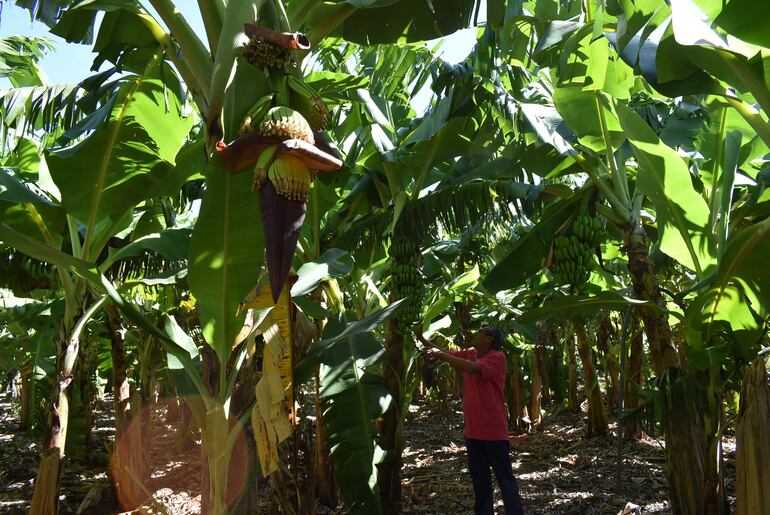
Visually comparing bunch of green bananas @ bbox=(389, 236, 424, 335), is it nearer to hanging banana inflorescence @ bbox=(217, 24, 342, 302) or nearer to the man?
the man

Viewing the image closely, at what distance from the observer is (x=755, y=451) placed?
167 cm

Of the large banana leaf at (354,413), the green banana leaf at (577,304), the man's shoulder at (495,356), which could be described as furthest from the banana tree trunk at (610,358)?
the large banana leaf at (354,413)

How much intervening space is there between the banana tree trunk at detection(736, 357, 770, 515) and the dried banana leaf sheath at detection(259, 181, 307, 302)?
141cm

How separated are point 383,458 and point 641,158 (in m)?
2.50

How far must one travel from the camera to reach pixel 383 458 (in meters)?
4.00

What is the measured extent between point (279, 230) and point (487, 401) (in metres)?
2.88

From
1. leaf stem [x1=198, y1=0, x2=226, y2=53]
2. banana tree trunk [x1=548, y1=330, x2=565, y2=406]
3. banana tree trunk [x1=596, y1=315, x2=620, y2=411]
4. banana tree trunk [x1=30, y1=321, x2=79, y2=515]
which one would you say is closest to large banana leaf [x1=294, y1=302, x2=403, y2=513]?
banana tree trunk [x1=30, y1=321, x2=79, y2=515]

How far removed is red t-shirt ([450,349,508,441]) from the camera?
387cm

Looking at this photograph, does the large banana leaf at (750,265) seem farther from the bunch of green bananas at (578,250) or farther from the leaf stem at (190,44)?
the leaf stem at (190,44)

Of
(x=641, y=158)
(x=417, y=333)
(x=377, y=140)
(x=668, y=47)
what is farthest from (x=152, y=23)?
(x=417, y=333)

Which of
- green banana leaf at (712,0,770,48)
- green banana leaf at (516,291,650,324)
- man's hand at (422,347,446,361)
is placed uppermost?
green banana leaf at (712,0,770,48)

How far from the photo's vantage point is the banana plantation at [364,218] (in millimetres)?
2055

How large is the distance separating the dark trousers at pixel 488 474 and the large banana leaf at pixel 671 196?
5.41 feet

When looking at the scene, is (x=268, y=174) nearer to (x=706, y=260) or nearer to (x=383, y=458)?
(x=706, y=260)
